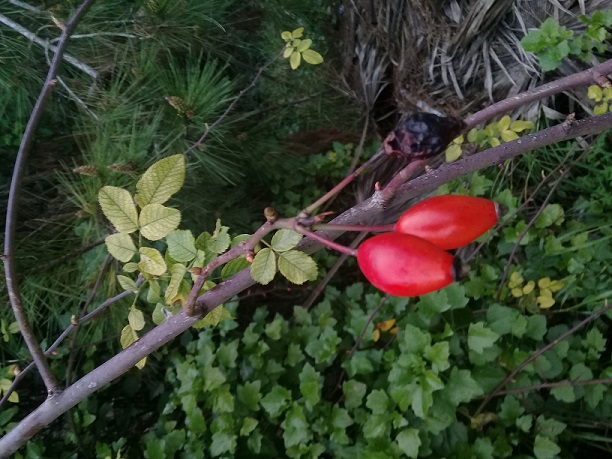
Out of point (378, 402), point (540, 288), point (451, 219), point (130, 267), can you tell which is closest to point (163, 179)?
point (130, 267)

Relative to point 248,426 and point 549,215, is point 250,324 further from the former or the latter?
point 549,215

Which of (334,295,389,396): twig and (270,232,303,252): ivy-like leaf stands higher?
(270,232,303,252): ivy-like leaf

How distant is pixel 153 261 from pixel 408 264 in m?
0.27

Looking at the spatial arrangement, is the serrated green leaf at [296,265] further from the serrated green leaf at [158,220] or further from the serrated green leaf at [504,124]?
the serrated green leaf at [504,124]

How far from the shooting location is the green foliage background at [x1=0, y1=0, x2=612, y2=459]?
87cm

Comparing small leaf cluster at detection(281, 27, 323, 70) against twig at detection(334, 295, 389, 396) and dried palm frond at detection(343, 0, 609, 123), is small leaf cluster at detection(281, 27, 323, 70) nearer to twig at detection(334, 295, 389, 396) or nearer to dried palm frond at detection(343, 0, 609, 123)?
dried palm frond at detection(343, 0, 609, 123)

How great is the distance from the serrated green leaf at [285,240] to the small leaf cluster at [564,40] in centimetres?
70

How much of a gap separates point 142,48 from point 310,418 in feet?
2.68

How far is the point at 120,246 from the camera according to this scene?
466mm

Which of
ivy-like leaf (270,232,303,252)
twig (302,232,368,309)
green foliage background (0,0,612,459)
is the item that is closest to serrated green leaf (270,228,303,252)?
ivy-like leaf (270,232,303,252)

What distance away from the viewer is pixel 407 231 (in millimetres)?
324

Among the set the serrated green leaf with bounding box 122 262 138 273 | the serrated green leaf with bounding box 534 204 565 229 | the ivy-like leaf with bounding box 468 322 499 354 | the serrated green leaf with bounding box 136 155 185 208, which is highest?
the serrated green leaf with bounding box 136 155 185 208

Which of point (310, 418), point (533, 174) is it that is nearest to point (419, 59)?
point (533, 174)

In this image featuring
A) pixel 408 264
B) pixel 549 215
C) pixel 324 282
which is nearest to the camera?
pixel 408 264
